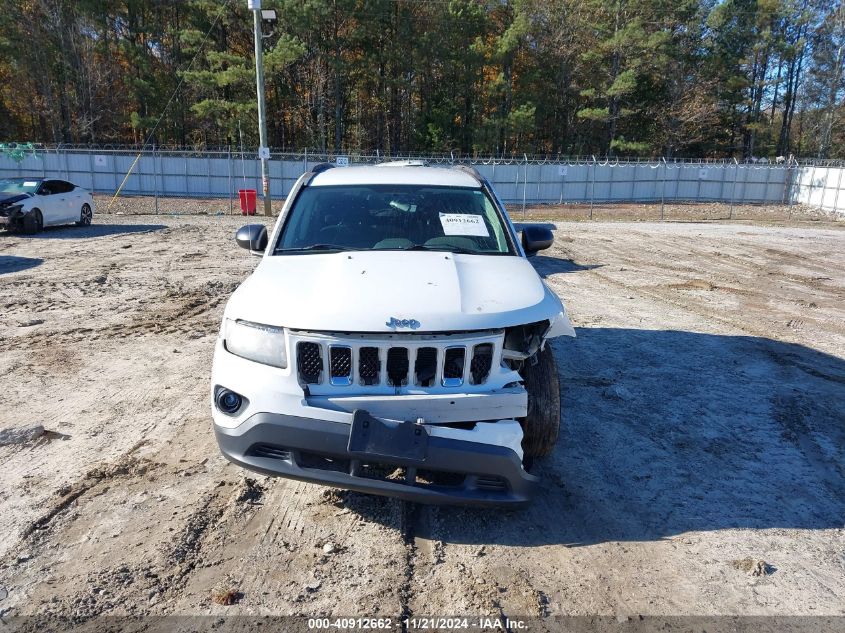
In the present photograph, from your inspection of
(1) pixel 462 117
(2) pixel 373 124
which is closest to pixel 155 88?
(2) pixel 373 124

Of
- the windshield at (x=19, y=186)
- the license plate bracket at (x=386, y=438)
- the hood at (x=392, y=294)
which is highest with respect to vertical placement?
the hood at (x=392, y=294)

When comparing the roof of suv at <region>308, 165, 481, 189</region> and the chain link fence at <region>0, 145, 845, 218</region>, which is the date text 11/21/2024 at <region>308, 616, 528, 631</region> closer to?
the roof of suv at <region>308, 165, 481, 189</region>

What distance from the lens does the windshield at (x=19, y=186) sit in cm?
1602

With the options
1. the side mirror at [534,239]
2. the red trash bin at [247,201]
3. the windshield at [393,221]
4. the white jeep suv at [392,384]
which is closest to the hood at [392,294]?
the white jeep suv at [392,384]

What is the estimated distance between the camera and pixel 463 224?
4.66 metres

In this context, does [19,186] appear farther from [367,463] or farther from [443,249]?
[367,463]

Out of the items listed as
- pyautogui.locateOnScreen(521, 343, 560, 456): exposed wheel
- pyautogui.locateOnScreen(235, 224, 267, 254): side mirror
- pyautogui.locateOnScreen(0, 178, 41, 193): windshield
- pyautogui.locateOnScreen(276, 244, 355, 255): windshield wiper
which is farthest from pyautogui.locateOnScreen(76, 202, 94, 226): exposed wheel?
pyautogui.locateOnScreen(521, 343, 560, 456): exposed wheel

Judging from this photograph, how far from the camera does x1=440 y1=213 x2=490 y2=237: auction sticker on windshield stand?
15.1ft

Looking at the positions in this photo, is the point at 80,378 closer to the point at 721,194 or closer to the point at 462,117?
the point at 721,194

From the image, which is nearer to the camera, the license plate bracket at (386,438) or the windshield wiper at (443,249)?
the license plate bracket at (386,438)

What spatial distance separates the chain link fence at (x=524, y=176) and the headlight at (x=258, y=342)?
2418 centimetres

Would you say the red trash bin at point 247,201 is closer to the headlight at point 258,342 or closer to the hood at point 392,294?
the hood at point 392,294

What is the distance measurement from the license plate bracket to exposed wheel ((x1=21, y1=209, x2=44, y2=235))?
16.0 metres

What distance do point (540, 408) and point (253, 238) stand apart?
2.59 metres
